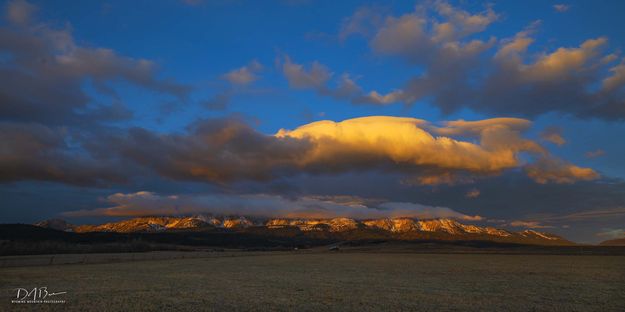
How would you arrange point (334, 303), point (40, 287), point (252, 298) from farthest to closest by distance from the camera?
point (40, 287), point (252, 298), point (334, 303)

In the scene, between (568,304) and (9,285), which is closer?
(568,304)

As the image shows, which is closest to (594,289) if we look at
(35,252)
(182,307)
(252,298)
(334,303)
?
(334,303)

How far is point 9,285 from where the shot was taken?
27156mm

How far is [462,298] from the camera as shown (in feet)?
75.4

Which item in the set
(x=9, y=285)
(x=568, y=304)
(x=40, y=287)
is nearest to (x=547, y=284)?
(x=568, y=304)

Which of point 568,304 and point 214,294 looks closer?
point 568,304

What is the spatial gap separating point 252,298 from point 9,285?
15.9 meters

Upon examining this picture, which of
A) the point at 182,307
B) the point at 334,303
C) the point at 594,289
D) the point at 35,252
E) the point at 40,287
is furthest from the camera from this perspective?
the point at 35,252

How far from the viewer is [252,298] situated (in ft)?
72.1

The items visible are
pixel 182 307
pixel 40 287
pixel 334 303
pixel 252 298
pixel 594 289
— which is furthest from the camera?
pixel 594 289

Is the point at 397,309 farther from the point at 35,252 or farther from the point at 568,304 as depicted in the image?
the point at 35,252

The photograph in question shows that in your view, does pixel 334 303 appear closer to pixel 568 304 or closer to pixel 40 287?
pixel 568 304

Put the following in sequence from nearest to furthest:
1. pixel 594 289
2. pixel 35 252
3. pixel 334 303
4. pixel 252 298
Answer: pixel 334 303 < pixel 252 298 < pixel 594 289 < pixel 35 252

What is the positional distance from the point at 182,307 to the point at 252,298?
393cm
